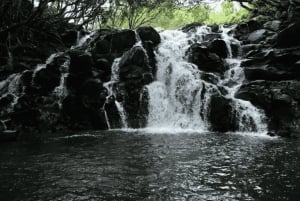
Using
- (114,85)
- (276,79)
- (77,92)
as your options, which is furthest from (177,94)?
(77,92)

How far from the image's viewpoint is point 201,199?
8.31 metres

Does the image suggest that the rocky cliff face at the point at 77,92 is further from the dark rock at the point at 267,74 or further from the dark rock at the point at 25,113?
the dark rock at the point at 267,74

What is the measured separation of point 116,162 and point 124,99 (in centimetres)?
1087

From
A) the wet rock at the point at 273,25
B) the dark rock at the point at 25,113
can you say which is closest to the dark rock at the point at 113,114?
the dark rock at the point at 25,113

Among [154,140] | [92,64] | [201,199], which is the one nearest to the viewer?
[201,199]

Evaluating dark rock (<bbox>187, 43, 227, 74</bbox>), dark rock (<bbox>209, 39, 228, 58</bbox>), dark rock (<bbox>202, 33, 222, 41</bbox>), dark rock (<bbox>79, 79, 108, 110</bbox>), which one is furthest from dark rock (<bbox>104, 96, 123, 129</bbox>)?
dark rock (<bbox>202, 33, 222, 41</bbox>)

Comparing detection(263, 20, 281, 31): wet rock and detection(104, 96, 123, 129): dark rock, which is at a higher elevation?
detection(263, 20, 281, 31): wet rock

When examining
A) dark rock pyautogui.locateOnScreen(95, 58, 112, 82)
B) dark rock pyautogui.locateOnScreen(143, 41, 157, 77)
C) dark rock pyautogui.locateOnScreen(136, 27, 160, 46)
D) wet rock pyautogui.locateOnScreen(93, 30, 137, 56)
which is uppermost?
dark rock pyautogui.locateOnScreen(136, 27, 160, 46)

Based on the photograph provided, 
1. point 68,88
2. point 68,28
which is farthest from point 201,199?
point 68,28

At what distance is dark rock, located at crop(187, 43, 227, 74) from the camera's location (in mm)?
23703

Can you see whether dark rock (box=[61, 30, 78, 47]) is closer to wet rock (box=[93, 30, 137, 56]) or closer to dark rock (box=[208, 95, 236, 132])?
wet rock (box=[93, 30, 137, 56])

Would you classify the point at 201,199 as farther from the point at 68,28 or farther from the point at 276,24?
the point at 68,28

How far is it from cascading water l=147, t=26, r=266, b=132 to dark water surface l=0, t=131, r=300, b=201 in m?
3.61

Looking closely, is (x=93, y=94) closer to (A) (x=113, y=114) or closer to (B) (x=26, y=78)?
(A) (x=113, y=114)
